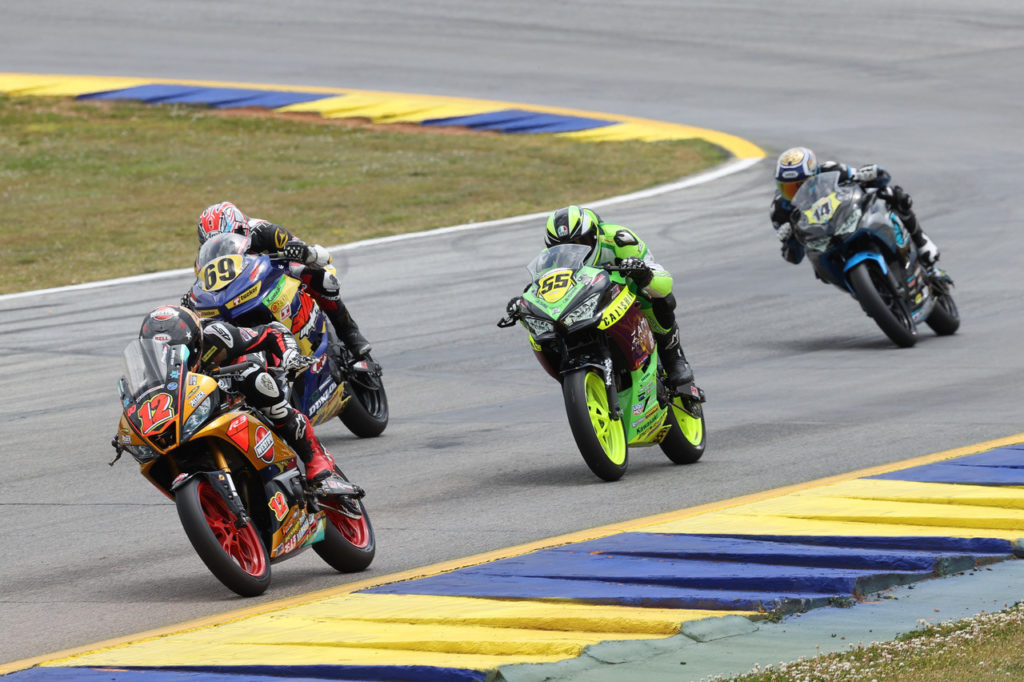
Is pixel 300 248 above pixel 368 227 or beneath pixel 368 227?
above

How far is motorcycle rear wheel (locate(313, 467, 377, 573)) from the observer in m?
8.20

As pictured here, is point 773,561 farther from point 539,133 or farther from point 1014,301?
point 539,133

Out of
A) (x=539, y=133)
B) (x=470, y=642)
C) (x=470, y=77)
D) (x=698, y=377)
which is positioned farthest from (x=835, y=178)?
(x=470, y=77)

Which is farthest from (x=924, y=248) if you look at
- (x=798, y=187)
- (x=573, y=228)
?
(x=573, y=228)

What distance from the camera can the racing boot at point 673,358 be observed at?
35.3ft

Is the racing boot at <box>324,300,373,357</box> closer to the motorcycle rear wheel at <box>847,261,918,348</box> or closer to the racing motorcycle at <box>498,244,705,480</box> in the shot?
the racing motorcycle at <box>498,244,705,480</box>

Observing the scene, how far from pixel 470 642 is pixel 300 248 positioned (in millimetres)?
5223

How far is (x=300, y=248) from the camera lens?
1113 cm

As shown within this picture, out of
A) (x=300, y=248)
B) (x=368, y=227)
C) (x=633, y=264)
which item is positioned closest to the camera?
(x=633, y=264)

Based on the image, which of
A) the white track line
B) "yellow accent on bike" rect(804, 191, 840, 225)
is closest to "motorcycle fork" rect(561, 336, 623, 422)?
"yellow accent on bike" rect(804, 191, 840, 225)

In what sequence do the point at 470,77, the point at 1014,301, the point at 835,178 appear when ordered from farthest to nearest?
1. the point at 470,77
2. the point at 1014,301
3. the point at 835,178

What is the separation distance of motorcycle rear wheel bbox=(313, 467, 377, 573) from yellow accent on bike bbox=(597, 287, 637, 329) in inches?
87.3

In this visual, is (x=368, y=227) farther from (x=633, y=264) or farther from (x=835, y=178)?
(x=633, y=264)

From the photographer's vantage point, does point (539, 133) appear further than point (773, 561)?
Yes
